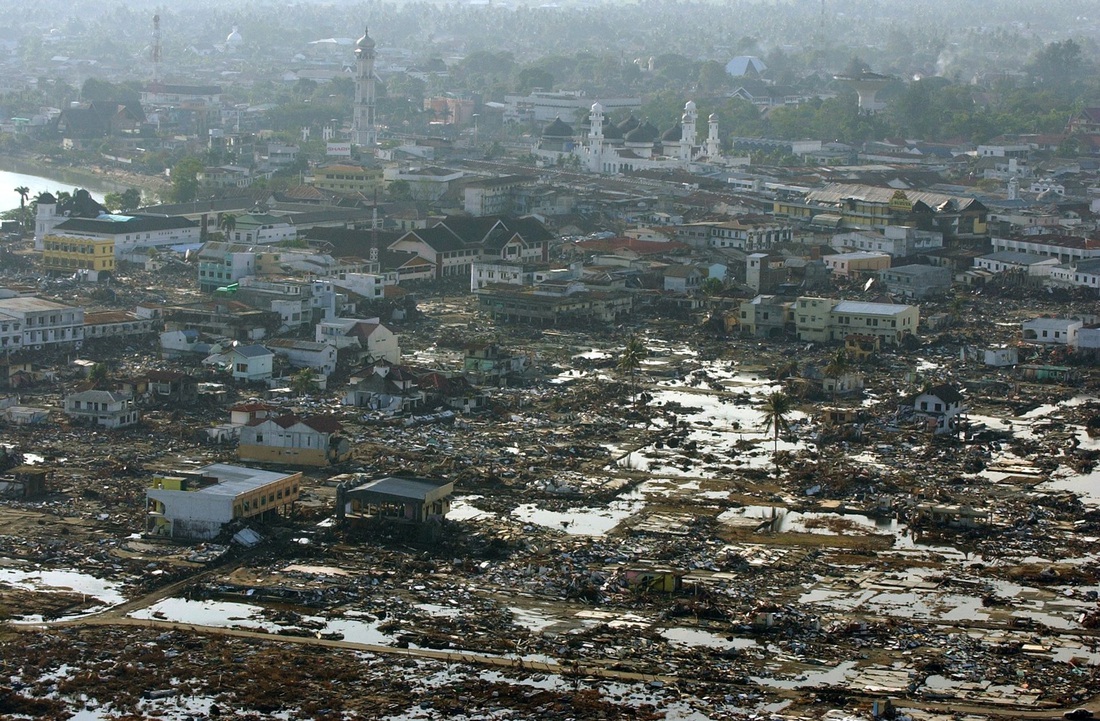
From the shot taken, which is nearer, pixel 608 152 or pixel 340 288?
pixel 340 288

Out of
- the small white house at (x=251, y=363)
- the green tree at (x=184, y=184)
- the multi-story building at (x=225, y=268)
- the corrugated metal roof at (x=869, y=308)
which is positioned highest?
the green tree at (x=184, y=184)

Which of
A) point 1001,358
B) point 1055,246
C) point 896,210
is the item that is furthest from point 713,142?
point 1001,358

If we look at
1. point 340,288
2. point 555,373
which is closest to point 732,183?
point 340,288

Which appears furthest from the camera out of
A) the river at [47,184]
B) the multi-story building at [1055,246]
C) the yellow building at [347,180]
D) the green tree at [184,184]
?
the river at [47,184]

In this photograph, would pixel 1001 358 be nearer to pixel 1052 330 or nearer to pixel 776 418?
pixel 1052 330

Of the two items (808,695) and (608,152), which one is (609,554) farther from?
(608,152)

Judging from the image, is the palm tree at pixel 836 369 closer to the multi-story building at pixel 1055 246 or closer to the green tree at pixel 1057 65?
the multi-story building at pixel 1055 246

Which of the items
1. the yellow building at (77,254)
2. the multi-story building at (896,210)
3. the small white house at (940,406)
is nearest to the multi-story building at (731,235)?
the multi-story building at (896,210)
